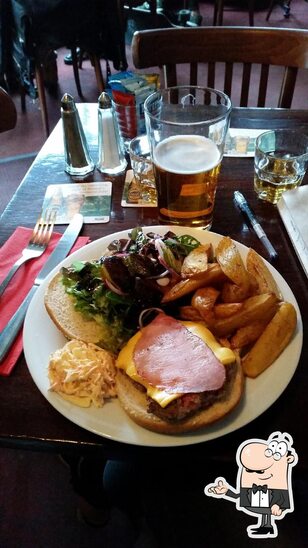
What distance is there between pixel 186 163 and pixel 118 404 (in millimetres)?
608

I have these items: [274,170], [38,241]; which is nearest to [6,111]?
[38,241]

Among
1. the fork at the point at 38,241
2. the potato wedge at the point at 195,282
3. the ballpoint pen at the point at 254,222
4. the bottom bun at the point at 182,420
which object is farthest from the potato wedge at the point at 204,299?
the fork at the point at 38,241

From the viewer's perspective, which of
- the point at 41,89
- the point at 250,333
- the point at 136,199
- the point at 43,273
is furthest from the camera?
the point at 41,89

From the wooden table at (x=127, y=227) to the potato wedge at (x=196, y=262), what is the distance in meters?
0.22

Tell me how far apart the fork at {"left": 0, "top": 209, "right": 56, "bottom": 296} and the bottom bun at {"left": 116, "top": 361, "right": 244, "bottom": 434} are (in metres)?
0.43

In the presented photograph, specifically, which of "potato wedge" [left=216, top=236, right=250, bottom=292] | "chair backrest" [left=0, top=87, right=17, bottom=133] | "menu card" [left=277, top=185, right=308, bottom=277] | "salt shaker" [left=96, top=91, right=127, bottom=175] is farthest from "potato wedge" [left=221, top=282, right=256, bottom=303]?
"chair backrest" [left=0, top=87, right=17, bottom=133]

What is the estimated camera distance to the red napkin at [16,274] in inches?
34.0

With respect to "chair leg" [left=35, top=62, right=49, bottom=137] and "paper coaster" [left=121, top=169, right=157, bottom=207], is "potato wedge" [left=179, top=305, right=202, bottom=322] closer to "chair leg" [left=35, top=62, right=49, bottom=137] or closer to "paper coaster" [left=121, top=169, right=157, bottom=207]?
"paper coaster" [left=121, top=169, right=157, bottom=207]

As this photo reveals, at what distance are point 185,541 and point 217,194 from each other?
34.8 inches

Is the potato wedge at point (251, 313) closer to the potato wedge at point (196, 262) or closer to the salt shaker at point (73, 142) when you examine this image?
the potato wedge at point (196, 262)

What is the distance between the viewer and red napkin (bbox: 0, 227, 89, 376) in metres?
A: 0.86

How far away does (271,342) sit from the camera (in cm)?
78

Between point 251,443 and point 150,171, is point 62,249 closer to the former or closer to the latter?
point 150,171

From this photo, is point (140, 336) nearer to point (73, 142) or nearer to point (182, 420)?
point (182, 420)
